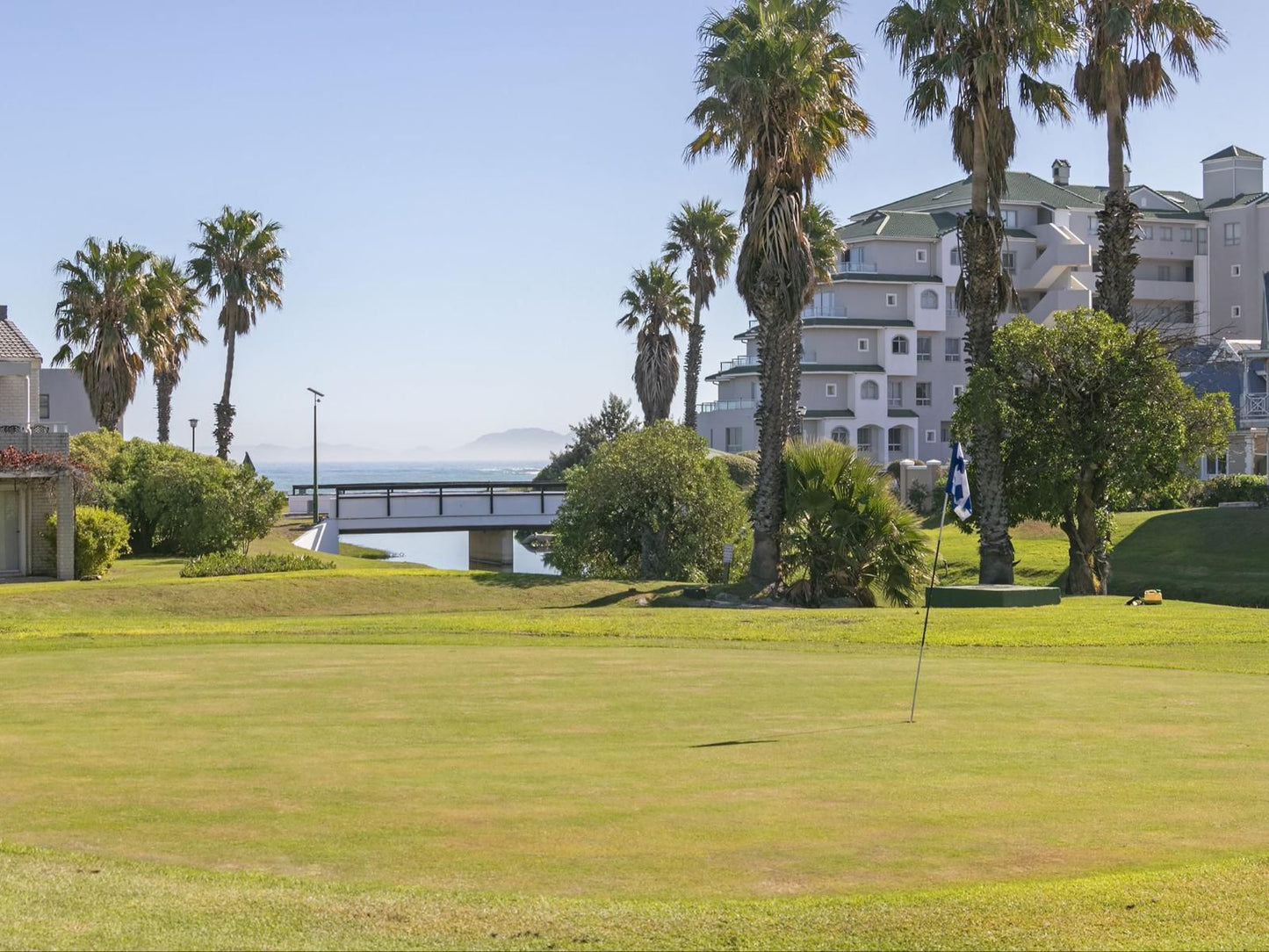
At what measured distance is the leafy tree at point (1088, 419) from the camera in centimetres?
3334

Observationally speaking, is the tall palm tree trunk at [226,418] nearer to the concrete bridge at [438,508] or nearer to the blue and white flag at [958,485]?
the concrete bridge at [438,508]

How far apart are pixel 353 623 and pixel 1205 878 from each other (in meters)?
19.9

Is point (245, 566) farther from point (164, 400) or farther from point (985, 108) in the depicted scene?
point (164, 400)

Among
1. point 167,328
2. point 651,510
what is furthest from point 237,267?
point 651,510

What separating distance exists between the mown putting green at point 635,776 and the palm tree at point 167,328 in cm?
4726

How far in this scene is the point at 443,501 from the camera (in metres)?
65.0

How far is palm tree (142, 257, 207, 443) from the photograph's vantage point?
200 feet

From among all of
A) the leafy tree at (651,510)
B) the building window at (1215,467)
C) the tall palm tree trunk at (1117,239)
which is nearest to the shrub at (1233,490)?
the building window at (1215,467)

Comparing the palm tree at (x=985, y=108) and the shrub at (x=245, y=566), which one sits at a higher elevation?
the palm tree at (x=985, y=108)

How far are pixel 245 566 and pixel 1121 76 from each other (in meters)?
26.1

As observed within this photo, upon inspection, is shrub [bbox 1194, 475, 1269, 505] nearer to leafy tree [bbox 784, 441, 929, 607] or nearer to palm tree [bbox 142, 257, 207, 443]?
leafy tree [bbox 784, 441, 929, 607]

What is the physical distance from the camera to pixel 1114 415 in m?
33.5

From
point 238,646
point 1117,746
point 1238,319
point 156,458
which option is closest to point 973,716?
point 1117,746

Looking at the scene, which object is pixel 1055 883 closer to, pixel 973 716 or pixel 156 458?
pixel 973 716
